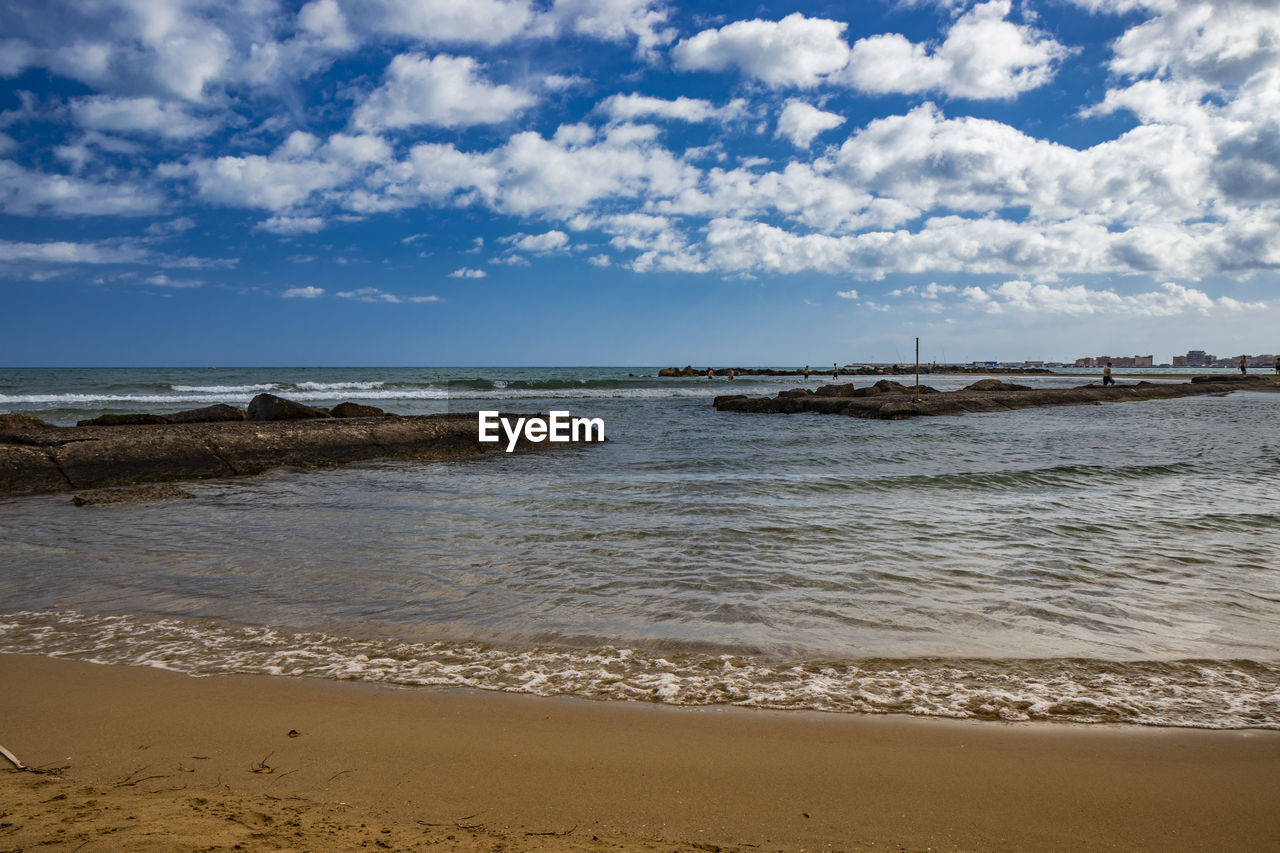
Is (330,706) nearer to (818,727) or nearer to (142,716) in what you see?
(142,716)

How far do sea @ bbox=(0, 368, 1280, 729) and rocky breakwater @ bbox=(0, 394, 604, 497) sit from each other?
80 centimetres

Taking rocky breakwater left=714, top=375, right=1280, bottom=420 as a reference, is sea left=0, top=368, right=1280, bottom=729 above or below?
below

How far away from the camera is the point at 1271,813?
2303 mm

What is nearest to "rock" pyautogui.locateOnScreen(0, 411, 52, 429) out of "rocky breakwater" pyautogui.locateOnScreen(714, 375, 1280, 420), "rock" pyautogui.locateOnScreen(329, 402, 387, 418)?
"rock" pyautogui.locateOnScreen(329, 402, 387, 418)

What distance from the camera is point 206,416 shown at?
12.9 m

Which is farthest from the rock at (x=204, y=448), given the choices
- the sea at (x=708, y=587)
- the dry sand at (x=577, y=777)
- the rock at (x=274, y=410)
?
the dry sand at (x=577, y=777)

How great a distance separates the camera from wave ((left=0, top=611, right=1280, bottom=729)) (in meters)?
3.11

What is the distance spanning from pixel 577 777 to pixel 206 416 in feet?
43.0

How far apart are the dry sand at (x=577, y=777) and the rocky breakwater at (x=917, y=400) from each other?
20066 mm

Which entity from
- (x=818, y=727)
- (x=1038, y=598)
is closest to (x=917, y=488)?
(x=1038, y=598)

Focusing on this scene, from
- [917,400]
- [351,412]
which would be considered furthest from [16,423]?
[917,400]

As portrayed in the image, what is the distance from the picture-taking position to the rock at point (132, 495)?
818 cm

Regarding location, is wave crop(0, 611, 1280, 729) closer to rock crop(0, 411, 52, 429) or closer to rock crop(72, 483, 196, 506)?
rock crop(72, 483, 196, 506)

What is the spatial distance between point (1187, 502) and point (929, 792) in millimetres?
8010
